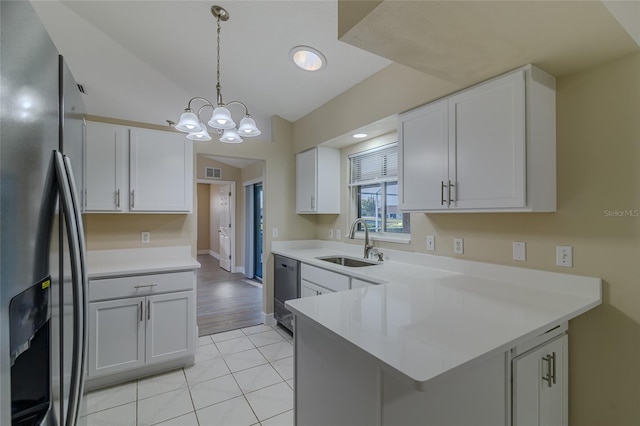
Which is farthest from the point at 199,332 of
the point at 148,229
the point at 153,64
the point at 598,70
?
the point at 598,70

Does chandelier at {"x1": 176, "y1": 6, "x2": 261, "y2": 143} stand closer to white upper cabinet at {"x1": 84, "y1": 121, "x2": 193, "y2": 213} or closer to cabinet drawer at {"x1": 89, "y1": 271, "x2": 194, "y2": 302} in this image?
white upper cabinet at {"x1": 84, "y1": 121, "x2": 193, "y2": 213}

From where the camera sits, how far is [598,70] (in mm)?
1533

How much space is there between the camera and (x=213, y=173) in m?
6.33

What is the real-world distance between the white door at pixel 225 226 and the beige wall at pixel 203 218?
1805 mm

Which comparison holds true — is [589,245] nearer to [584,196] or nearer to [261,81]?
[584,196]

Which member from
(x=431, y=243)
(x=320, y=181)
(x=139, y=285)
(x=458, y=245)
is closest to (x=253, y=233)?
(x=320, y=181)

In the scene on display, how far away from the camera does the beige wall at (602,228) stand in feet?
4.68

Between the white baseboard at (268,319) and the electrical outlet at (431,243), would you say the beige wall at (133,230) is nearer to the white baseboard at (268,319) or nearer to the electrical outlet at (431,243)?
the white baseboard at (268,319)

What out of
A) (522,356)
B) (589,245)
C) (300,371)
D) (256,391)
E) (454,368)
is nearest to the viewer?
(454,368)

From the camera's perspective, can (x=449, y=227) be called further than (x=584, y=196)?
Yes

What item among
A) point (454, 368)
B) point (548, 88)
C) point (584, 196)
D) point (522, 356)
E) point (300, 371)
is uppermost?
point (548, 88)

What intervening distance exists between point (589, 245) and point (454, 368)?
4.20ft

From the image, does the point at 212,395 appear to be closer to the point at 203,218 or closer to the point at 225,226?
the point at 225,226

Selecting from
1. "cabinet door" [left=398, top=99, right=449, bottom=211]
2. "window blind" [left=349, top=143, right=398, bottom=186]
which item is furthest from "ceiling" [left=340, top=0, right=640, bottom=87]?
"window blind" [left=349, top=143, right=398, bottom=186]
